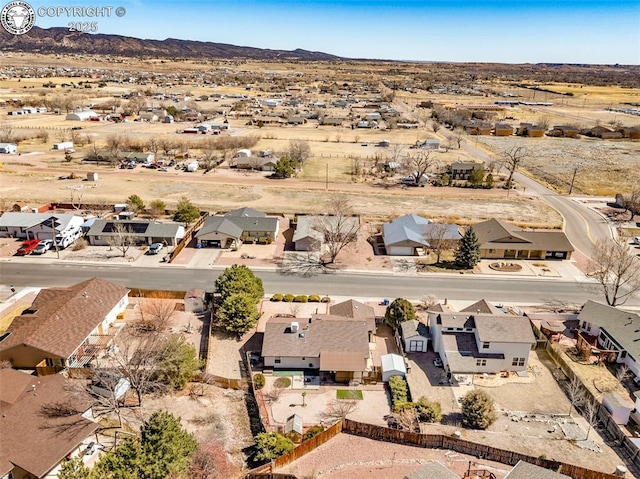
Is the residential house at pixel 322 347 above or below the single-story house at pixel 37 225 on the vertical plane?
below

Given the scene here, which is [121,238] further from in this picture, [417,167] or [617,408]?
[417,167]

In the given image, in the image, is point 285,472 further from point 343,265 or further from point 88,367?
point 343,265

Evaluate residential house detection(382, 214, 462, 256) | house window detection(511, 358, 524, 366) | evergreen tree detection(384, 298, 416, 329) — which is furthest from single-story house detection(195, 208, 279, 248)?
house window detection(511, 358, 524, 366)

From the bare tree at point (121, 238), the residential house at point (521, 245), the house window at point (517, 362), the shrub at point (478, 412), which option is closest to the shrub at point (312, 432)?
the shrub at point (478, 412)

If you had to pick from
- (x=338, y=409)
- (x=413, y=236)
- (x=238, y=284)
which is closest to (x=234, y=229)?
(x=238, y=284)

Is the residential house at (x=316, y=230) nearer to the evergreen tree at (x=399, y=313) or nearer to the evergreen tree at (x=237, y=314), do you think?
the evergreen tree at (x=399, y=313)

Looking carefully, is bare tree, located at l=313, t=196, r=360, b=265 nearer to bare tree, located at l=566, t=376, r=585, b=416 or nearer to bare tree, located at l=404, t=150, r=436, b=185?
bare tree, located at l=404, t=150, r=436, b=185
